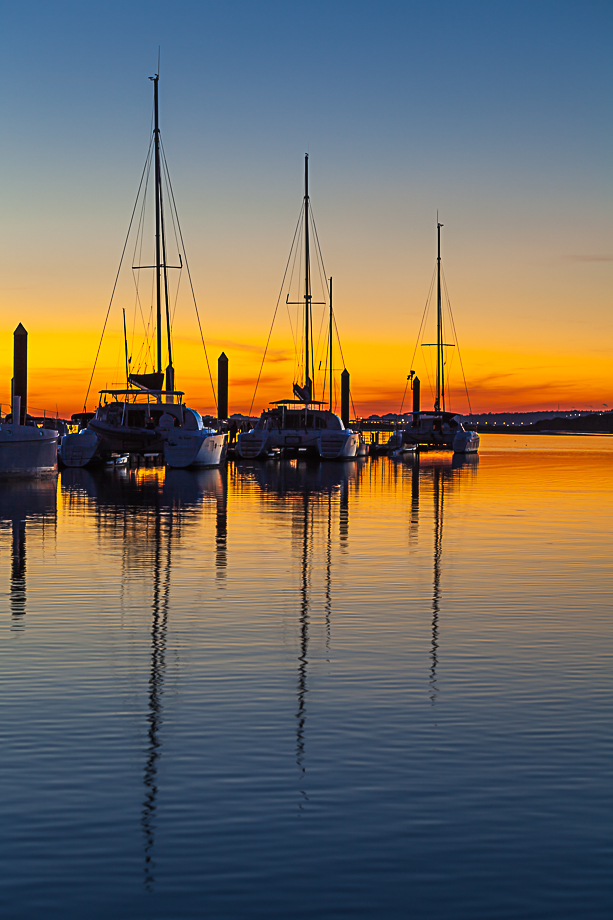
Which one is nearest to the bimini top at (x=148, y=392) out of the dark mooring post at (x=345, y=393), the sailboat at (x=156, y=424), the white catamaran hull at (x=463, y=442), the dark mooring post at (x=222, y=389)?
the sailboat at (x=156, y=424)

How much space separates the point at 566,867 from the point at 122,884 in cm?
175

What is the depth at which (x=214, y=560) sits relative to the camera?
46.8 ft

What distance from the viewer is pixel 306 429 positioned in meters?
49.8

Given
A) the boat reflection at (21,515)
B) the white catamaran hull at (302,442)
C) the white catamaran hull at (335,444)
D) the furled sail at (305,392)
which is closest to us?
the boat reflection at (21,515)

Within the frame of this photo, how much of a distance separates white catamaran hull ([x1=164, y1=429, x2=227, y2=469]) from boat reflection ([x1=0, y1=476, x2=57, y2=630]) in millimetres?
6206

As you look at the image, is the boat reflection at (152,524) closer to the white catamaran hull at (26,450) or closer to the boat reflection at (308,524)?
the boat reflection at (308,524)

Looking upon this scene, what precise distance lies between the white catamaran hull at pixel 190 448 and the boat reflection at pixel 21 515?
20.4ft

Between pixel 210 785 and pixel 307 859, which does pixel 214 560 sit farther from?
pixel 307 859

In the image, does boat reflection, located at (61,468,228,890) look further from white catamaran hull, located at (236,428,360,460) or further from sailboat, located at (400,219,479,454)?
sailboat, located at (400,219,479,454)

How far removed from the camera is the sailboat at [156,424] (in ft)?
131

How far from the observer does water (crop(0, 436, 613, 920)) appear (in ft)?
13.4

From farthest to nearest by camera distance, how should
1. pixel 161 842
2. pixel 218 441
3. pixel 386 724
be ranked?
pixel 218 441 → pixel 386 724 → pixel 161 842

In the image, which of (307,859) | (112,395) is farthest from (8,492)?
(307,859)

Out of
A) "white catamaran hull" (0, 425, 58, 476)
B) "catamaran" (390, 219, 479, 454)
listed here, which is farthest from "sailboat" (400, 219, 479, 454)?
"white catamaran hull" (0, 425, 58, 476)
